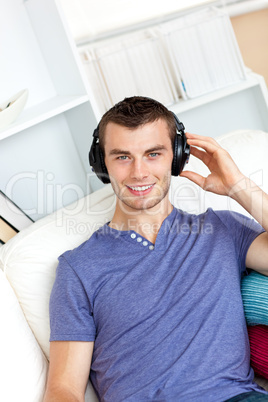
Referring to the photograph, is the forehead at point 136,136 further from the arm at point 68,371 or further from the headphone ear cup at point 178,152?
the arm at point 68,371

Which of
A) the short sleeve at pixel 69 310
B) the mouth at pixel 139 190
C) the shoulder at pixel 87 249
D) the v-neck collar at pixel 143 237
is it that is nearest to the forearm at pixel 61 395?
the short sleeve at pixel 69 310

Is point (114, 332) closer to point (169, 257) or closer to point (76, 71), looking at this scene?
point (169, 257)

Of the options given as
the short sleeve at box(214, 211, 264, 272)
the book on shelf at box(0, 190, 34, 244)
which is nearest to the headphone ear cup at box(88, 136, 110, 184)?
the short sleeve at box(214, 211, 264, 272)

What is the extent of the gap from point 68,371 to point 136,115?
2.30ft

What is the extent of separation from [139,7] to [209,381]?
1.72 meters

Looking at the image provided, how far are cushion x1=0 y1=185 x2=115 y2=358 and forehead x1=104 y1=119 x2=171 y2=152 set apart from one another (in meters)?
0.27

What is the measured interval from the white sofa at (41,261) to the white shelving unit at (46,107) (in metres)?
0.38

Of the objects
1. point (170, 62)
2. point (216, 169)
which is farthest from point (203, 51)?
point (216, 169)

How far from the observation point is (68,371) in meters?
1.27

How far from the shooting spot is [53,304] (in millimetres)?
1363

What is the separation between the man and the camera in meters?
1.26

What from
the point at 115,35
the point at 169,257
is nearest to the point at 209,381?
the point at 169,257

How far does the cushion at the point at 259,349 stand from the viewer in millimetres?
1333

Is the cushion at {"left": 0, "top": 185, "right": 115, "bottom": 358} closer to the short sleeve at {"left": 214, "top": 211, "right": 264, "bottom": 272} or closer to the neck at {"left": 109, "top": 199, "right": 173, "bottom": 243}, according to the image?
the neck at {"left": 109, "top": 199, "right": 173, "bottom": 243}
